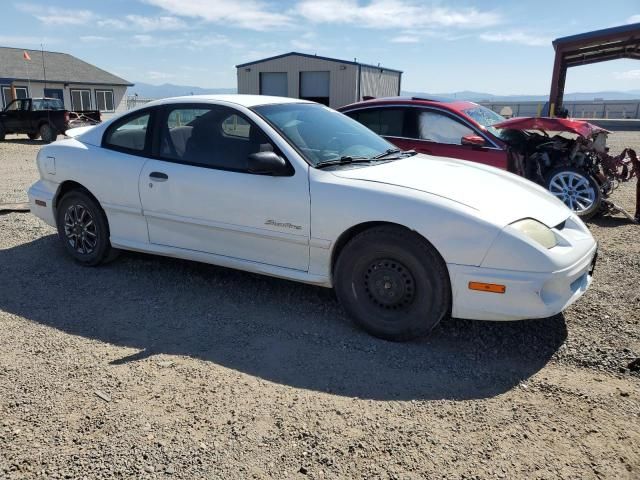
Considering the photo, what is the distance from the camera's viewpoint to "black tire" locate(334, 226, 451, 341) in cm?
338

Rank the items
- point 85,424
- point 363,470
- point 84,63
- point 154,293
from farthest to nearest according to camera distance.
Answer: point 84,63 < point 154,293 < point 85,424 < point 363,470

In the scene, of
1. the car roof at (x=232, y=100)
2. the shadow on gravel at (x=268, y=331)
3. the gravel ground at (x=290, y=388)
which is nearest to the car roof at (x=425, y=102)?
the car roof at (x=232, y=100)

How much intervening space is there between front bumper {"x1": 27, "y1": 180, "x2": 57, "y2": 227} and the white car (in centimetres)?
4

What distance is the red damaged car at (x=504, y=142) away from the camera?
697 centimetres

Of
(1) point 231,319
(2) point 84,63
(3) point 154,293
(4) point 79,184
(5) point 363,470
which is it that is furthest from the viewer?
(2) point 84,63

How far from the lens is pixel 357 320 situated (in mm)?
3705

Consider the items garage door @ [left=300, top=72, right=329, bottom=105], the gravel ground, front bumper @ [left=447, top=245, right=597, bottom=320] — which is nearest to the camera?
the gravel ground

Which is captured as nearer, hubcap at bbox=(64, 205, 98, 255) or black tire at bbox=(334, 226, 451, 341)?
black tire at bbox=(334, 226, 451, 341)

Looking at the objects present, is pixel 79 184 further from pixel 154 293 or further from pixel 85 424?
pixel 85 424

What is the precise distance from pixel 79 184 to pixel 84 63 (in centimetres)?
4100

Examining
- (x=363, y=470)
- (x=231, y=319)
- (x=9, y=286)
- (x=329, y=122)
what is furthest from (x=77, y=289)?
(x=363, y=470)

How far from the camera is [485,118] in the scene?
761cm

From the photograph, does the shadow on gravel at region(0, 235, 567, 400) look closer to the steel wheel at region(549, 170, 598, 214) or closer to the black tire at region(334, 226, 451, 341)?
the black tire at region(334, 226, 451, 341)

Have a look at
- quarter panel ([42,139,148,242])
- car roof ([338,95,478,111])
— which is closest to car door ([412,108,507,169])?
car roof ([338,95,478,111])
